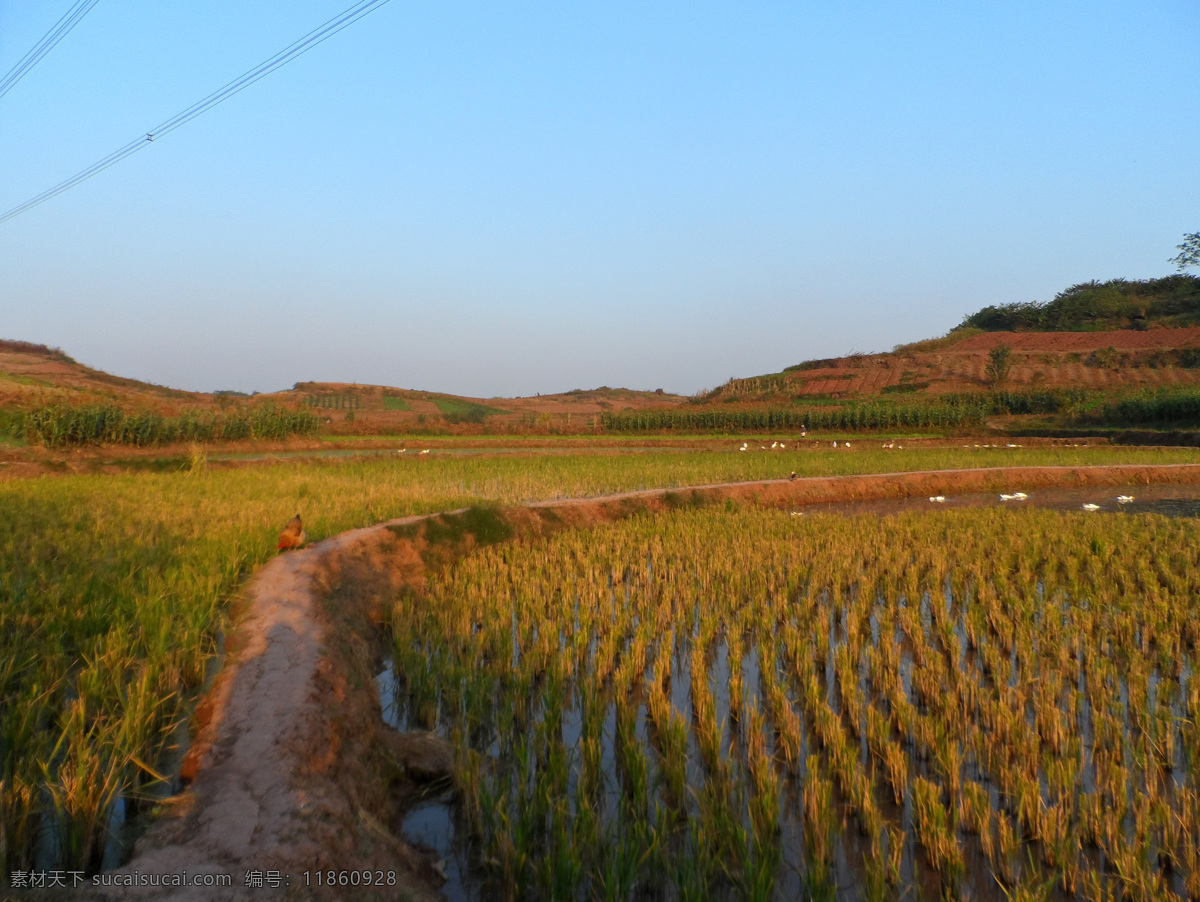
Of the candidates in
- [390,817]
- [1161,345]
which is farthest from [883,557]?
[1161,345]

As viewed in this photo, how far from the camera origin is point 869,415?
114ft

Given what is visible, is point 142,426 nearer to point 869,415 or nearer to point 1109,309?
point 869,415

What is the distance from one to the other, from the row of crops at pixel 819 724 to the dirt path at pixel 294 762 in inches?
14.3

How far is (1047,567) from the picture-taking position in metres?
7.34

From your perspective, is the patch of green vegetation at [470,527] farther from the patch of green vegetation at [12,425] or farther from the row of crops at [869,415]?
the row of crops at [869,415]

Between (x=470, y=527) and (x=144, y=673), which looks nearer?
(x=144, y=673)

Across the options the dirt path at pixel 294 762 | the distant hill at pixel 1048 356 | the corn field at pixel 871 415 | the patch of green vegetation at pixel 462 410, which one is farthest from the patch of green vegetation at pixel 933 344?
the dirt path at pixel 294 762

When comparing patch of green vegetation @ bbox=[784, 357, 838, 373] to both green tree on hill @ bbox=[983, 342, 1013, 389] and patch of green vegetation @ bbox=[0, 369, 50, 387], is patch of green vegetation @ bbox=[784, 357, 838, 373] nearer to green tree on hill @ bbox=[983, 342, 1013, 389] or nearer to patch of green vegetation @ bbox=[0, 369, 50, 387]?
green tree on hill @ bbox=[983, 342, 1013, 389]

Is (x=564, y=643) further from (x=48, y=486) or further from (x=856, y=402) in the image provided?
(x=856, y=402)

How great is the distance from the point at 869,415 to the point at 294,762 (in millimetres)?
34936

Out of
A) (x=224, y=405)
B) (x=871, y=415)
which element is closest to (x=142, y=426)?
(x=224, y=405)

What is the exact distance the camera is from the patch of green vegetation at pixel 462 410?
128ft

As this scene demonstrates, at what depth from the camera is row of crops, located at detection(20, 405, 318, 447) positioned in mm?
16406

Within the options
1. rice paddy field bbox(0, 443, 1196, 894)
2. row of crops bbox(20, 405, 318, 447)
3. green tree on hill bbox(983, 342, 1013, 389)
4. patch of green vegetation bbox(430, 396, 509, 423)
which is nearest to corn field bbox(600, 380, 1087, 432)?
green tree on hill bbox(983, 342, 1013, 389)
